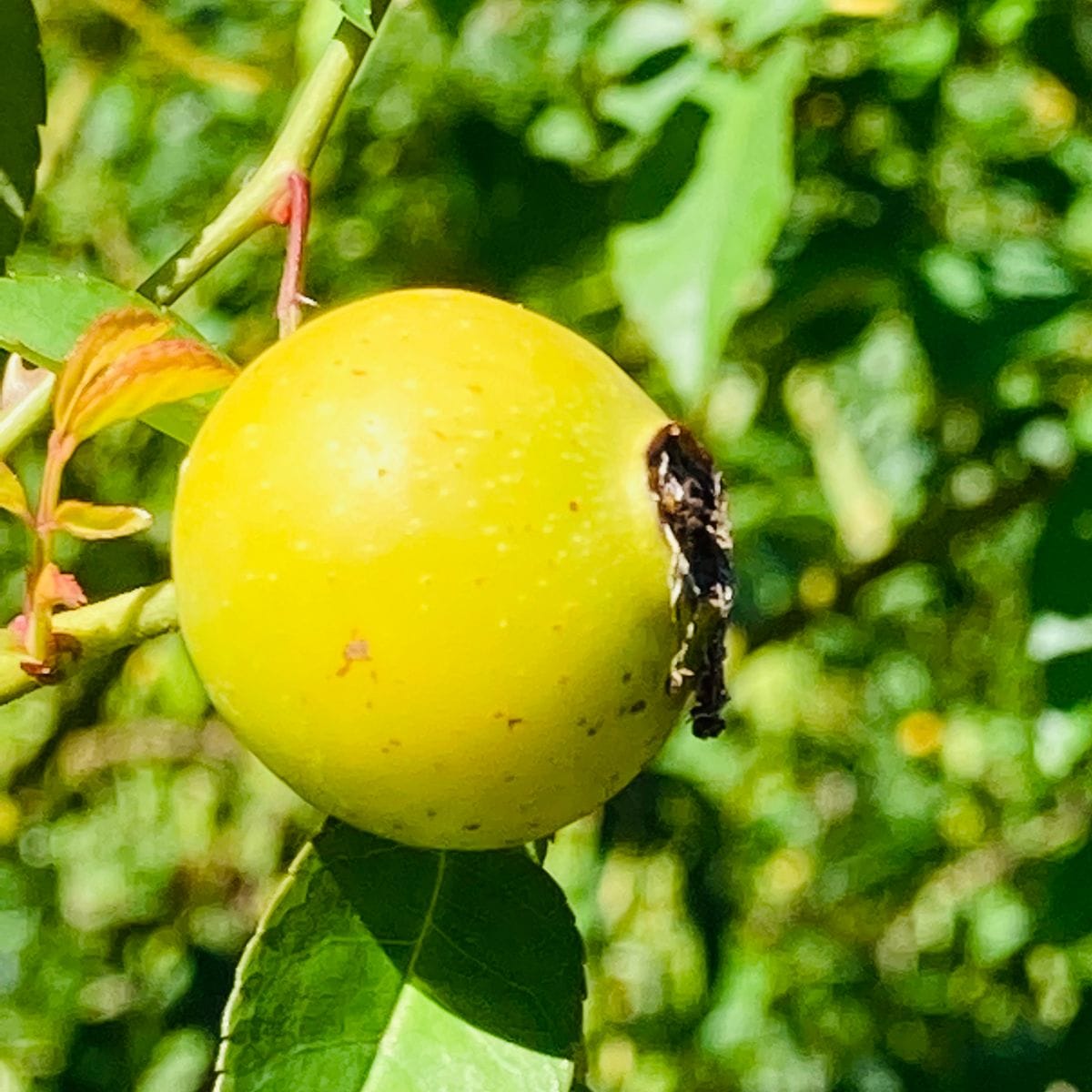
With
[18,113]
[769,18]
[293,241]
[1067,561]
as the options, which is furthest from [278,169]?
[1067,561]

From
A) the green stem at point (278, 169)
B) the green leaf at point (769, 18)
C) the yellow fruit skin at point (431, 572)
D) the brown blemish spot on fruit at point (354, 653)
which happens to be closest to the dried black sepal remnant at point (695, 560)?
the yellow fruit skin at point (431, 572)

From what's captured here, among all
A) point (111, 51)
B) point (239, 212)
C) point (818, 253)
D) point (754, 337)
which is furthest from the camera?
point (111, 51)

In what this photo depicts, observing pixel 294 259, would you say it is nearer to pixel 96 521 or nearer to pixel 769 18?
pixel 96 521

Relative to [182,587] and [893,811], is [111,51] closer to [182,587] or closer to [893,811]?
[893,811]

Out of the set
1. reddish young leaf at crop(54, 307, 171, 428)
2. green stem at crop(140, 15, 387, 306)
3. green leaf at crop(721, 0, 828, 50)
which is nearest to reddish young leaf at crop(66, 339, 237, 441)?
reddish young leaf at crop(54, 307, 171, 428)

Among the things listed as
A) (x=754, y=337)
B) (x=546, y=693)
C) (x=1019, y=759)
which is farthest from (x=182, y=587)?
(x=1019, y=759)

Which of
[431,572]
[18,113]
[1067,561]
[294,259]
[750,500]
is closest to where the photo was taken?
[431,572]
